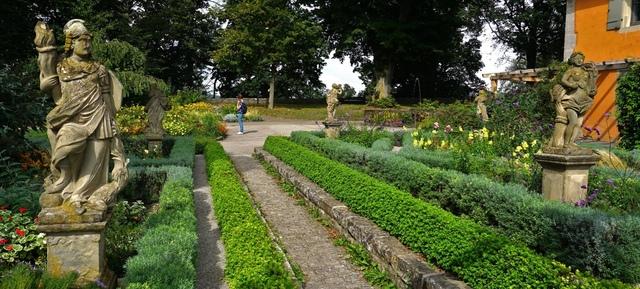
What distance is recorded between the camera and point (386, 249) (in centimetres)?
530

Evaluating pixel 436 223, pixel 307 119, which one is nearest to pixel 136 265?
pixel 436 223

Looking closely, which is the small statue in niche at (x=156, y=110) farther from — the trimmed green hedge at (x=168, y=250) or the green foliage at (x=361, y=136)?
the trimmed green hedge at (x=168, y=250)

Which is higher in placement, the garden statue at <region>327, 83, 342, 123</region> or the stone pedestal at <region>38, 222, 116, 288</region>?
the garden statue at <region>327, 83, 342, 123</region>

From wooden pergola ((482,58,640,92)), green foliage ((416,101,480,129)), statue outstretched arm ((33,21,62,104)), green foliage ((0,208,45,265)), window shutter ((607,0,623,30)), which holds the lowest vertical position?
green foliage ((0,208,45,265))

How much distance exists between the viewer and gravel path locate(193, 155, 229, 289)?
478 centimetres

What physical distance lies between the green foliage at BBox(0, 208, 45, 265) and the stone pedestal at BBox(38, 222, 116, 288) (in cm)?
55

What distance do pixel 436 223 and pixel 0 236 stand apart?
4.46m

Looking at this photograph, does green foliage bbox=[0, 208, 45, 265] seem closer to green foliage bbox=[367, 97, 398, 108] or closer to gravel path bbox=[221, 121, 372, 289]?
gravel path bbox=[221, 121, 372, 289]

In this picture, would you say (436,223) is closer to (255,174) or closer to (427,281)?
(427,281)

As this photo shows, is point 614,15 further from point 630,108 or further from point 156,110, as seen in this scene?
point 156,110

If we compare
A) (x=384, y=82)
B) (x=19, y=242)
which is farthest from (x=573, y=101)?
(x=384, y=82)

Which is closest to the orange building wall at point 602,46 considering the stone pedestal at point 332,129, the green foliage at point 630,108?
the green foliage at point 630,108

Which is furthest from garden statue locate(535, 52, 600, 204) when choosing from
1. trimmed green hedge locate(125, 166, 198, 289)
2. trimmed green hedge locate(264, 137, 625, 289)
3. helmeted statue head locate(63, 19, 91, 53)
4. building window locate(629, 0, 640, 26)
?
building window locate(629, 0, 640, 26)

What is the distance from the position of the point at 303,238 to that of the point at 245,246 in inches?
77.2
